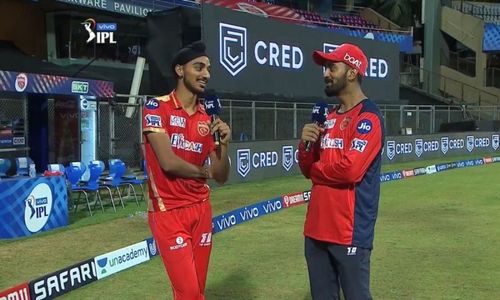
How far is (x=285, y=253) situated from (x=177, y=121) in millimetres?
4554

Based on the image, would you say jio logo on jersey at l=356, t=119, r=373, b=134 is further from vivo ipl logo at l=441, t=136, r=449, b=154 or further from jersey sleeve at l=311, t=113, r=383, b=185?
vivo ipl logo at l=441, t=136, r=449, b=154

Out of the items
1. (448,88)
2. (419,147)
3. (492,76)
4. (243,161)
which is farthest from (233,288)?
(492,76)

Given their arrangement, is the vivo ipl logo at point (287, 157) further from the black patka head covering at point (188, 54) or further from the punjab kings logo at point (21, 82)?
the black patka head covering at point (188, 54)

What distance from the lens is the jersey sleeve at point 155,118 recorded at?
3518mm

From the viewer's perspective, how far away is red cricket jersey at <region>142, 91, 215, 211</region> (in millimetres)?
3545

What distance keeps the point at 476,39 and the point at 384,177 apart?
27.8 metres

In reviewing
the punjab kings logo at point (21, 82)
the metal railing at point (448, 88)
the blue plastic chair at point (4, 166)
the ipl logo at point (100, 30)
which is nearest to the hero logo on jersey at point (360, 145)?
the blue plastic chair at point (4, 166)

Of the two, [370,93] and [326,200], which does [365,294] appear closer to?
[326,200]

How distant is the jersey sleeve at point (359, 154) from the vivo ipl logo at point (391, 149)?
815 inches

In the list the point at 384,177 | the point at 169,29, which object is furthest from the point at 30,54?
the point at 384,177

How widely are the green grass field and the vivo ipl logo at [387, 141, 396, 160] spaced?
10.7 meters

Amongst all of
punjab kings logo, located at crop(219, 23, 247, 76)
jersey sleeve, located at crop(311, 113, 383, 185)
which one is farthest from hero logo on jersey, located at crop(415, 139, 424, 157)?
jersey sleeve, located at crop(311, 113, 383, 185)

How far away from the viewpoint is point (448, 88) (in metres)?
41.0

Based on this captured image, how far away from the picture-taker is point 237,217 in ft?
32.7
